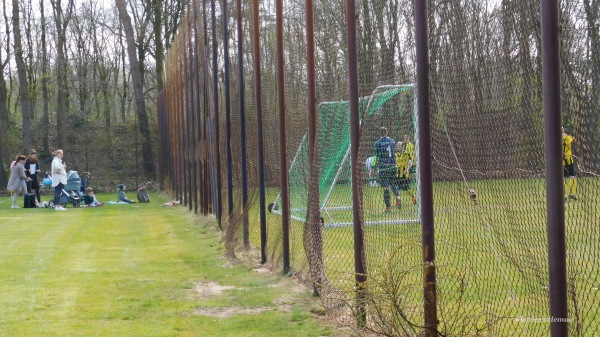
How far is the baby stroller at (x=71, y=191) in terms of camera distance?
78.3 ft

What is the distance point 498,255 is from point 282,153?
14.7ft

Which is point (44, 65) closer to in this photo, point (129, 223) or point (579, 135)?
point (129, 223)

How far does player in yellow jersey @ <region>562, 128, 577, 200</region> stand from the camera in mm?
3633

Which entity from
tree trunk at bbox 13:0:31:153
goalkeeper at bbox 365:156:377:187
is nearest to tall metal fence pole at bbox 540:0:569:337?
goalkeeper at bbox 365:156:377:187

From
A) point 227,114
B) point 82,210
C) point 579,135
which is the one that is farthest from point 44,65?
point 579,135

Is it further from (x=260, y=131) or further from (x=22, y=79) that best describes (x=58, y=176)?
(x=260, y=131)

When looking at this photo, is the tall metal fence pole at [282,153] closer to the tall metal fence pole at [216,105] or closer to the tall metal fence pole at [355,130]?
the tall metal fence pole at [355,130]

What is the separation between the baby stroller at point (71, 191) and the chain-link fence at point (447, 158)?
50.1 ft

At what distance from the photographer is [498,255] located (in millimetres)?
4445

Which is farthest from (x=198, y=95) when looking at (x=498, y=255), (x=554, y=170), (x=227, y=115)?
(x=554, y=170)

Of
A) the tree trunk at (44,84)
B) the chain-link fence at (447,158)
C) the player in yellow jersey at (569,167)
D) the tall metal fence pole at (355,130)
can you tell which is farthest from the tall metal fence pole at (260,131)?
the tree trunk at (44,84)

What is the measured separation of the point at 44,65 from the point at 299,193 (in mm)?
34805

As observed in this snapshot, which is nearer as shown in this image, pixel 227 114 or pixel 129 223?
pixel 227 114

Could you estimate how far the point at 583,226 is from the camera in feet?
11.9
